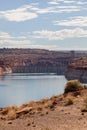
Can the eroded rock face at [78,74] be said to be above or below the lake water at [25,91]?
below

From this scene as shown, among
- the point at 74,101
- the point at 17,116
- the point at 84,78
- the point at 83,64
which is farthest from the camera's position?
the point at 83,64

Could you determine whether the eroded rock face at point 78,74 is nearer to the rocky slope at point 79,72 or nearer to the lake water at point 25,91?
the rocky slope at point 79,72

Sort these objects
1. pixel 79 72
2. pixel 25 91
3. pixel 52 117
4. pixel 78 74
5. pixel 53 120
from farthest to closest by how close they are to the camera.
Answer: pixel 79 72
pixel 78 74
pixel 25 91
pixel 52 117
pixel 53 120

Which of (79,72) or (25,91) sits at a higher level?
(25,91)

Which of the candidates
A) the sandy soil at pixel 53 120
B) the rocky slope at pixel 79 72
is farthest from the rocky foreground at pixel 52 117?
the rocky slope at pixel 79 72

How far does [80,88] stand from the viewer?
90.5 ft

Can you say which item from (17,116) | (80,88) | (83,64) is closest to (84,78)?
(83,64)

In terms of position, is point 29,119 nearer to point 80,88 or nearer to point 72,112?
point 72,112

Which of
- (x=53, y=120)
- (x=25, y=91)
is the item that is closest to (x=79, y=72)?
(x=25, y=91)

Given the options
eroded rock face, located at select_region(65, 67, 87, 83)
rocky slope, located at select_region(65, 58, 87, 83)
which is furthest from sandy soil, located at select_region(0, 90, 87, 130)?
rocky slope, located at select_region(65, 58, 87, 83)

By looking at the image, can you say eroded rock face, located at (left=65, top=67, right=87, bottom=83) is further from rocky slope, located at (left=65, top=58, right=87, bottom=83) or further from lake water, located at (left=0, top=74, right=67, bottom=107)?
lake water, located at (left=0, top=74, right=67, bottom=107)

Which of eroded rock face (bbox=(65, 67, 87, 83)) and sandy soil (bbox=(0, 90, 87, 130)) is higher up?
sandy soil (bbox=(0, 90, 87, 130))

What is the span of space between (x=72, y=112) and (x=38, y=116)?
5.45ft

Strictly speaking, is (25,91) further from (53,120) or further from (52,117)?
(53,120)
